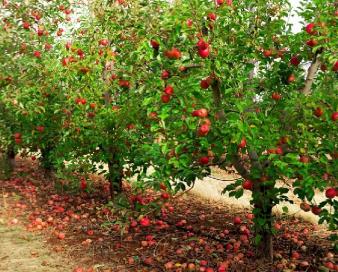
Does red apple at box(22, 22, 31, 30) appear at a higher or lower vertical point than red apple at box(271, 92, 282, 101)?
higher

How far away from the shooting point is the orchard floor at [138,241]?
19.7 ft

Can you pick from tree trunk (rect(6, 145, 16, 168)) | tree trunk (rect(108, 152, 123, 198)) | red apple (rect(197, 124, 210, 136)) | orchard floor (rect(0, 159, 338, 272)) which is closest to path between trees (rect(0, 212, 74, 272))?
orchard floor (rect(0, 159, 338, 272))

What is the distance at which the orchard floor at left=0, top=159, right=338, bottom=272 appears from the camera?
600 centimetres

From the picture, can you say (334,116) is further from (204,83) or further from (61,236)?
(61,236)

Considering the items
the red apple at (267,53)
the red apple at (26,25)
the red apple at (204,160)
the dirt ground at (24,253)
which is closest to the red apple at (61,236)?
the dirt ground at (24,253)

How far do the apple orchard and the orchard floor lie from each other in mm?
547

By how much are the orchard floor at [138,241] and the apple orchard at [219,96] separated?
0.55 m

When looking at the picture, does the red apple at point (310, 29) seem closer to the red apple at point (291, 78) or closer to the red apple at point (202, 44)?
the red apple at point (291, 78)

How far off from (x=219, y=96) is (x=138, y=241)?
3.06m

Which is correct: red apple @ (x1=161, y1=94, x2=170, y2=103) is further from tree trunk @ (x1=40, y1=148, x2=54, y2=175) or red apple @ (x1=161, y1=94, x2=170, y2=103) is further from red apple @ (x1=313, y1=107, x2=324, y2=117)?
tree trunk @ (x1=40, y1=148, x2=54, y2=175)

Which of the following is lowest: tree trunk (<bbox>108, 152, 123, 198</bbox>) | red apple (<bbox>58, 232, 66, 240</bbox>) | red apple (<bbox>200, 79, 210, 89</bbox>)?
red apple (<bbox>58, 232, 66, 240</bbox>)

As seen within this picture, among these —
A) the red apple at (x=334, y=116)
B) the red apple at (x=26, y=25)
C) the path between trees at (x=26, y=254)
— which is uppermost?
the red apple at (x=26, y=25)

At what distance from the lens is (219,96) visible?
508 cm

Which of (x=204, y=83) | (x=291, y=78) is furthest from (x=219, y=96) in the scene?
(x=291, y=78)
